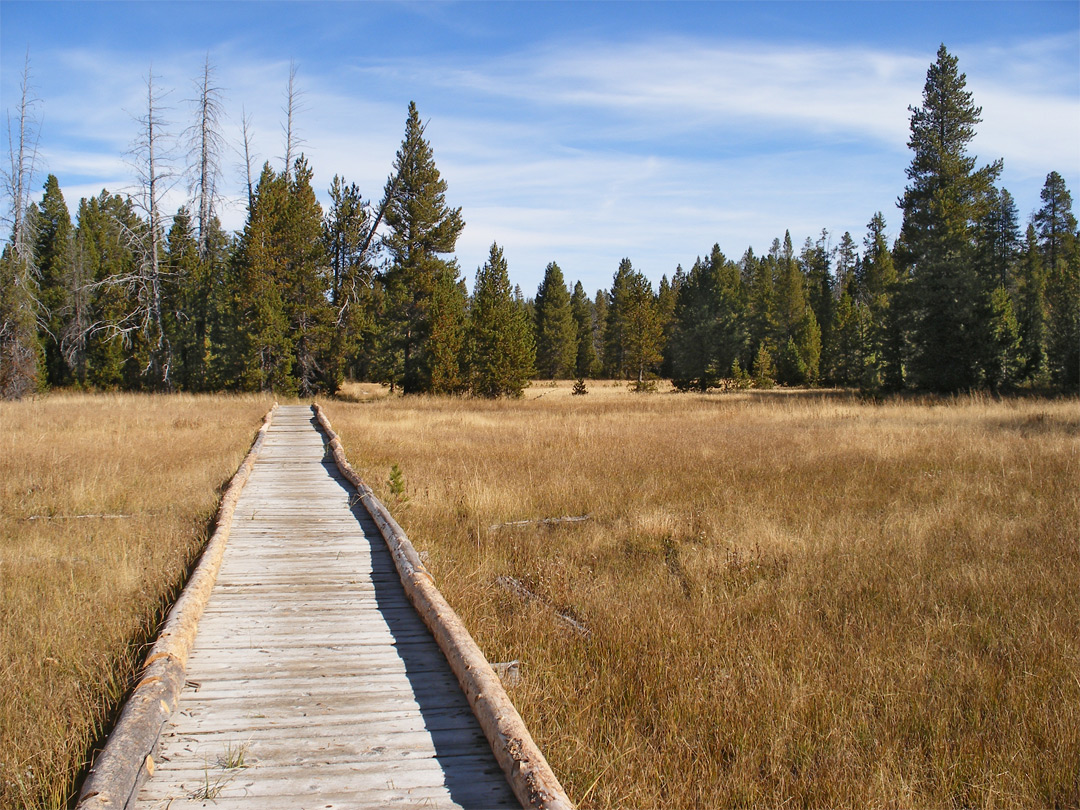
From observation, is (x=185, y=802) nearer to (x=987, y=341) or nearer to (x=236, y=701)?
(x=236, y=701)

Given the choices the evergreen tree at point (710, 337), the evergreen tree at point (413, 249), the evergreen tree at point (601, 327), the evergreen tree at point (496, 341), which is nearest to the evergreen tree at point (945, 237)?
the evergreen tree at point (710, 337)

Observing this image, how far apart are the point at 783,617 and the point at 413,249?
31674mm

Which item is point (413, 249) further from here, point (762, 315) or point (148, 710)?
point (762, 315)

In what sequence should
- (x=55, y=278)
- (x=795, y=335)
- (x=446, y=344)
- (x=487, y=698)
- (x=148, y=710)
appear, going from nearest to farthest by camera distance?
1. (x=148, y=710)
2. (x=487, y=698)
3. (x=446, y=344)
4. (x=55, y=278)
5. (x=795, y=335)

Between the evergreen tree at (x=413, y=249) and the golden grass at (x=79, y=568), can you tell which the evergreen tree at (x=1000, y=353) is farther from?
the golden grass at (x=79, y=568)

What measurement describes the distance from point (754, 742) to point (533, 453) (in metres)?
10.7

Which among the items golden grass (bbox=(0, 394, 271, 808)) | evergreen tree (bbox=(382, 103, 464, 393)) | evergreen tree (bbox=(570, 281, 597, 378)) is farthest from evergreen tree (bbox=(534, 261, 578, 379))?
golden grass (bbox=(0, 394, 271, 808))

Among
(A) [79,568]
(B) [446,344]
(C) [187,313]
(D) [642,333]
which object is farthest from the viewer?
(D) [642,333]

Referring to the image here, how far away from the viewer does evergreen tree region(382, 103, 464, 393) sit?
1355 inches

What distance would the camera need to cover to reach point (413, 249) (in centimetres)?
3472

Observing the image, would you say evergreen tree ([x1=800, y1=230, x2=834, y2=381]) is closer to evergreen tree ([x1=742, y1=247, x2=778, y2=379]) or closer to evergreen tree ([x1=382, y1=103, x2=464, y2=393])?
evergreen tree ([x1=742, y1=247, x2=778, y2=379])

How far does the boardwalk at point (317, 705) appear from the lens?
298 cm

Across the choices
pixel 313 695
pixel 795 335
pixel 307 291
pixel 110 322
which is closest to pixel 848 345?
pixel 795 335

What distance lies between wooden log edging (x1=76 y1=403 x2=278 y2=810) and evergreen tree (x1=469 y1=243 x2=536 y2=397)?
1091 inches
